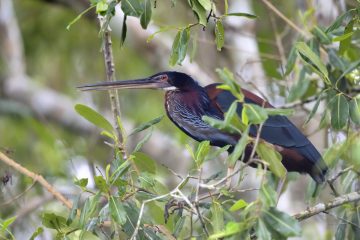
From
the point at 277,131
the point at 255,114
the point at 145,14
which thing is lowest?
the point at 277,131

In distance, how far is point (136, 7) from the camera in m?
2.46

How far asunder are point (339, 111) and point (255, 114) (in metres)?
0.68

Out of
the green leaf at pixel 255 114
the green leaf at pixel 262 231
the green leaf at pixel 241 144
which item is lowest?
the green leaf at pixel 262 231

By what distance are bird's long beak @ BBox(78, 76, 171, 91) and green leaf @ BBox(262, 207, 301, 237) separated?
1.33 meters

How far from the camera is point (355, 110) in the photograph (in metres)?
2.59

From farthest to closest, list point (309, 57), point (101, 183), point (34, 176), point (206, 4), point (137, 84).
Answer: point (137, 84)
point (34, 176)
point (309, 57)
point (206, 4)
point (101, 183)

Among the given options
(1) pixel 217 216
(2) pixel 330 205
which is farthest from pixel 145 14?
(2) pixel 330 205

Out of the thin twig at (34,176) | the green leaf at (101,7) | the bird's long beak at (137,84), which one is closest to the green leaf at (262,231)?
the green leaf at (101,7)

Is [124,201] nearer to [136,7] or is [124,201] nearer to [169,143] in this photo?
[136,7]

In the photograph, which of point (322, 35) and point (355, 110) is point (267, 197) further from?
point (322, 35)

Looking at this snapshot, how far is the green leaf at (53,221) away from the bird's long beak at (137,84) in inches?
31.7

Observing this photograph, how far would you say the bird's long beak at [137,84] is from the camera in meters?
3.30

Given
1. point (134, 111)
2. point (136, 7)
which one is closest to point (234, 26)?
point (134, 111)

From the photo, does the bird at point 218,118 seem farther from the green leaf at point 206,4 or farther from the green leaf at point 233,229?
the green leaf at point 233,229
